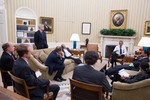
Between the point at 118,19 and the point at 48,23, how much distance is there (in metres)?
3.31

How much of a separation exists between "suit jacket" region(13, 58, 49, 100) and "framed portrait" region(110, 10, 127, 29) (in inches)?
231

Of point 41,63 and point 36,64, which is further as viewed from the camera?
point 41,63

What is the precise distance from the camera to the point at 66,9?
7.36 metres

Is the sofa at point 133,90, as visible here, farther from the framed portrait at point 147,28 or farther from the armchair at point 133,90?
the framed portrait at point 147,28

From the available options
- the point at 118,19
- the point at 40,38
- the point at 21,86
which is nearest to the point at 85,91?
the point at 21,86

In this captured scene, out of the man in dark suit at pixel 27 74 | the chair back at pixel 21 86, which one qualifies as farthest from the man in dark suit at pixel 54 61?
the chair back at pixel 21 86

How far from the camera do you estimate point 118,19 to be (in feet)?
23.5

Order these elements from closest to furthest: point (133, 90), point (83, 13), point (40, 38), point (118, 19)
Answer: point (133, 90), point (40, 38), point (118, 19), point (83, 13)

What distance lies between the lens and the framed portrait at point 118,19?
705cm

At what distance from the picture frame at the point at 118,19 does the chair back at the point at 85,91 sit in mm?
5893

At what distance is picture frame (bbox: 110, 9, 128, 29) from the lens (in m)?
7.05

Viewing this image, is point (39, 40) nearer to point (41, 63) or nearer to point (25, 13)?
point (41, 63)

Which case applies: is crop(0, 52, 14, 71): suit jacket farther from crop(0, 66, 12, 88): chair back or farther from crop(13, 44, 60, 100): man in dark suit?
crop(13, 44, 60, 100): man in dark suit

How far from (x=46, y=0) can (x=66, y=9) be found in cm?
106
